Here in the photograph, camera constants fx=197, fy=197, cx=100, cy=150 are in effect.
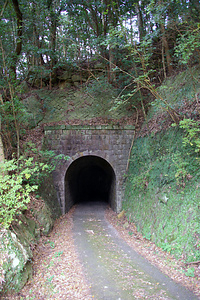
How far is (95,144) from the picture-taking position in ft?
31.4

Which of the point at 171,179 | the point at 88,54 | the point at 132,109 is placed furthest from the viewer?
the point at 132,109

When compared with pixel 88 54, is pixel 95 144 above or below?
below

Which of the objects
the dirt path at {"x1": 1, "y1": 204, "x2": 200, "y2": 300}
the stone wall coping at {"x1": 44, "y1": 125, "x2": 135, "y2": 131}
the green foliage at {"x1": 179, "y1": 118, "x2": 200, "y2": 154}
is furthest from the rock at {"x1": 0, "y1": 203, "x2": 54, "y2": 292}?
the stone wall coping at {"x1": 44, "y1": 125, "x2": 135, "y2": 131}

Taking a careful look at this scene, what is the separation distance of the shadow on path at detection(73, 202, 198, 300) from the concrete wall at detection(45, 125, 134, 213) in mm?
3445

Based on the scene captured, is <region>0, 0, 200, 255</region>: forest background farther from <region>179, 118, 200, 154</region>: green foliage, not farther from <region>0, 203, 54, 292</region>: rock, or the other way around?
<region>0, 203, 54, 292</region>: rock

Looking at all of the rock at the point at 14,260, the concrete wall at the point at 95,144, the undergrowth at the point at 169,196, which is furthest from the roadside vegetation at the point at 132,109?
the concrete wall at the point at 95,144

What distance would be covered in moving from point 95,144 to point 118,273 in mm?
6184

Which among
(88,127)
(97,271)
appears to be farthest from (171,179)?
(88,127)

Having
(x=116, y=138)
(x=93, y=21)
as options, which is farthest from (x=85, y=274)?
(x=93, y=21)

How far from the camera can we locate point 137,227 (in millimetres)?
6703

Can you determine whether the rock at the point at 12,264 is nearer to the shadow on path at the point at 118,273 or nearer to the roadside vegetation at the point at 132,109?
the roadside vegetation at the point at 132,109

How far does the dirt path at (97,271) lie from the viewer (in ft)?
11.3

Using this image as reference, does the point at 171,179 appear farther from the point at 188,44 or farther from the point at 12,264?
the point at 12,264

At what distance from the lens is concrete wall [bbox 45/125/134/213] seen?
9.45 meters
